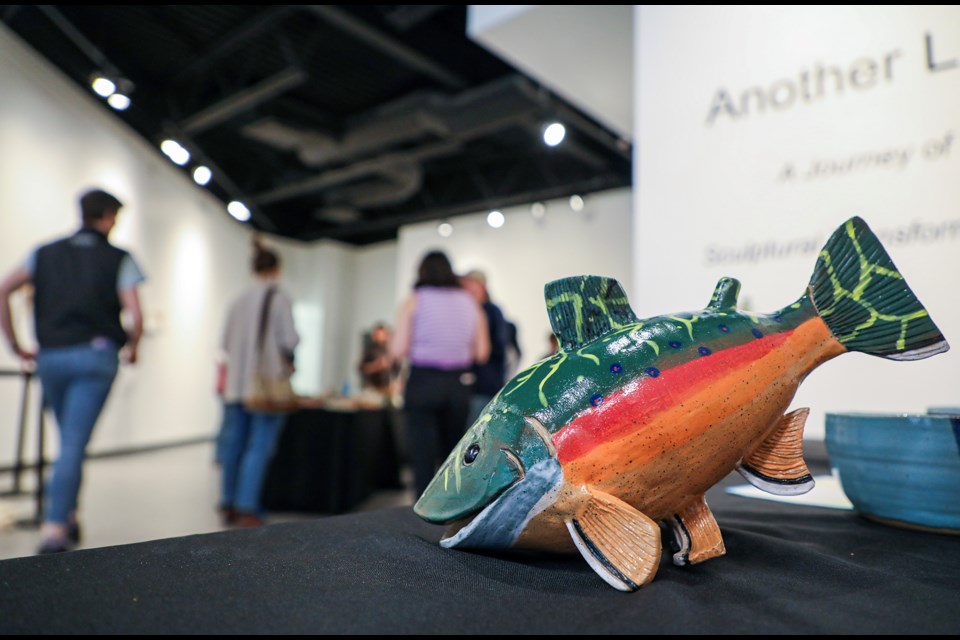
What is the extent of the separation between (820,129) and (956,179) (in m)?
0.36

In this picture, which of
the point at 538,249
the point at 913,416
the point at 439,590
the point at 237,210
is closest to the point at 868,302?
the point at 913,416

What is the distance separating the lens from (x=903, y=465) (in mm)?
765

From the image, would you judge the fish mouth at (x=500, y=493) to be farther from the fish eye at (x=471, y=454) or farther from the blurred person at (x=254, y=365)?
the blurred person at (x=254, y=365)

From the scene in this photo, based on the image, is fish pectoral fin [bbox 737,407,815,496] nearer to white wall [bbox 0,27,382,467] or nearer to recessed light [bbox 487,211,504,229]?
white wall [bbox 0,27,382,467]

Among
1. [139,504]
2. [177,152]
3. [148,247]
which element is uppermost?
[177,152]

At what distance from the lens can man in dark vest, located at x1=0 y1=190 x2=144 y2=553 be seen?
6.22 ft

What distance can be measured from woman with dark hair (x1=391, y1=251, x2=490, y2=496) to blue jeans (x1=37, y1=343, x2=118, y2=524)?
3.18 ft

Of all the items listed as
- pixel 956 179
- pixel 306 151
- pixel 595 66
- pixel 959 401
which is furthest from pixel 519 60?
pixel 306 151

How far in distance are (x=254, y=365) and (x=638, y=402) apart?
235cm

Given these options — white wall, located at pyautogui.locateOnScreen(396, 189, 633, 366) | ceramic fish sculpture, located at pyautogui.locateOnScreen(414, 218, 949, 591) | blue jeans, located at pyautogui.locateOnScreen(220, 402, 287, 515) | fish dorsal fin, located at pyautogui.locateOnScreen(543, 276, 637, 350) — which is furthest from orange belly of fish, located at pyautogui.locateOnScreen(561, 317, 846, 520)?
white wall, located at pyautogui.locateOnScreen(396, 189, 633, 366)

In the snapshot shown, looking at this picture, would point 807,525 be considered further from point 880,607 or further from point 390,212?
point 390,212

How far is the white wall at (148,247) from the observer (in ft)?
10.8

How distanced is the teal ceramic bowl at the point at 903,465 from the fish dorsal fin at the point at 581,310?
417 mm

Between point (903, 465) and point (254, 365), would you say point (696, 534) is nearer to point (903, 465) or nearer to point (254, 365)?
point (903, 465)
